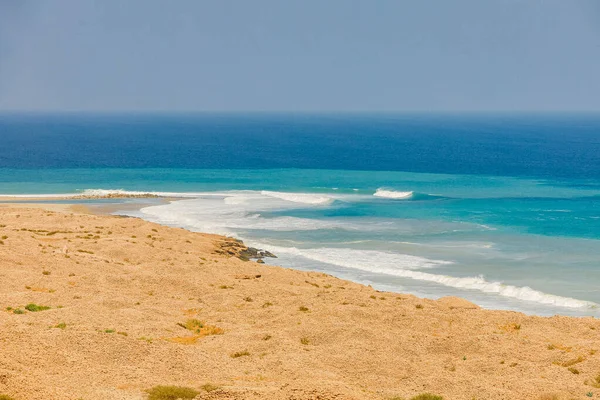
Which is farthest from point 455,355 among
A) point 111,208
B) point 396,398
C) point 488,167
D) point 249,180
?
point 488,167

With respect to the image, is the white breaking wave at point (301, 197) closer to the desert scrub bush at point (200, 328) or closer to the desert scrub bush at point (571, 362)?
the desert scrub bush at point (200, 328)

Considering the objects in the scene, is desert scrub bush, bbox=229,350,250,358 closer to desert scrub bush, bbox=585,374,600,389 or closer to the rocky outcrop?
desert scrub bush, bbox=585,374,600,389

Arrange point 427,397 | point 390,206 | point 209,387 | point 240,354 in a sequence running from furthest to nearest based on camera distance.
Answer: point 390,206 → point 240,354 → point 427,397 → point 209,387

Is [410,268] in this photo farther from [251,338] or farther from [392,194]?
[392,194]

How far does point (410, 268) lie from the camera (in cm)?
5134

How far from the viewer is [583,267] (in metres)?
52.2

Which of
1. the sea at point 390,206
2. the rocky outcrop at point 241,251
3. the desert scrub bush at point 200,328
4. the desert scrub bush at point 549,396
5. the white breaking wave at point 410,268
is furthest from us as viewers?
the rocky outcrop at point 241,251

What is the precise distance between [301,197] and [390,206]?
11534 mm

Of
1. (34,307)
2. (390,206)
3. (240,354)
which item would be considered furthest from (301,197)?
(240,354)

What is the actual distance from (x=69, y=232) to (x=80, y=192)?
42387 millimetres

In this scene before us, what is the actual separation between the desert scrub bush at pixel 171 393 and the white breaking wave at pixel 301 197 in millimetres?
62246

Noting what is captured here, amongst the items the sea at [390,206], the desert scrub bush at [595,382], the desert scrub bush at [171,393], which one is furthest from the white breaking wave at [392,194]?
the desert scrub bush at [171,393]

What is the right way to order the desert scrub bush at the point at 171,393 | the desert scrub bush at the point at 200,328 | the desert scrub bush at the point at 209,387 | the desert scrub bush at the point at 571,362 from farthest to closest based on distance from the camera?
the desert scrub bush at the point at 200,328
the desert scrub bush at the point at 571,362
the desert scrub bush at the point at 209,387
the desert scrub bush at the point at 171,393

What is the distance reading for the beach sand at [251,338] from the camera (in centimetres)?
2202
